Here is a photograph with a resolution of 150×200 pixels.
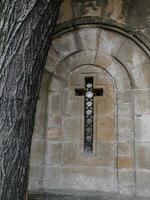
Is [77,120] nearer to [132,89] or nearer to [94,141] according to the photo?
[94,141]

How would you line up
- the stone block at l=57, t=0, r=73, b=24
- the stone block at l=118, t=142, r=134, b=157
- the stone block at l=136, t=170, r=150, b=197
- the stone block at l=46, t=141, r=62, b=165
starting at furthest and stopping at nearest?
the stone block at l=57, t=0, r=73, b=24 < the stone block at l=46, t=141, r=62, b=165 < the stone block at l=118, t=142, r=134, b=157 < the stone block at l=136, t=170, r=150, b=197

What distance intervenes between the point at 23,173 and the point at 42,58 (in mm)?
638

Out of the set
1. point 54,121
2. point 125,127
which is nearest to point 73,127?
point 54,121

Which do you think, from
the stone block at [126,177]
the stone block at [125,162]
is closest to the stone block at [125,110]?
the stone block at [125,162]

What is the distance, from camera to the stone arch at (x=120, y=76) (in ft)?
10.6

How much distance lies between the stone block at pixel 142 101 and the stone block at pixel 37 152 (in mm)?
1028

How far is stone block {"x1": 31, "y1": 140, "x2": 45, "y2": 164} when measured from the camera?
3.36 meters

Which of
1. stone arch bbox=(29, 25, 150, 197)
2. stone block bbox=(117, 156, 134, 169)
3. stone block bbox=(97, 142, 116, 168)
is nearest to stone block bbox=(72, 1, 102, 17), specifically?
stone arch bbox=(29, 25, 150, 197)

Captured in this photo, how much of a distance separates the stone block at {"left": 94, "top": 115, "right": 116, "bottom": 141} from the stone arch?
6 centimetres

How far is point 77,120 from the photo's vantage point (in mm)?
3414

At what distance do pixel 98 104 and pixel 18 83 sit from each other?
1.83 meters

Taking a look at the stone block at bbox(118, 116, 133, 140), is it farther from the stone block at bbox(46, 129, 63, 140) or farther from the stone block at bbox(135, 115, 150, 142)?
the stone block at bbox(46, 129, 63, 140)

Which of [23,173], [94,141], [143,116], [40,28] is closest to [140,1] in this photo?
[143,116]

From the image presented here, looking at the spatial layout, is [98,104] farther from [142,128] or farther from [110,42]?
[110,42]
